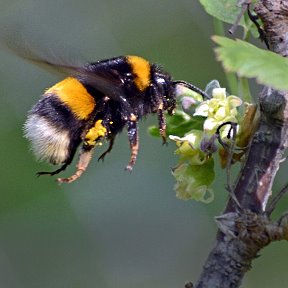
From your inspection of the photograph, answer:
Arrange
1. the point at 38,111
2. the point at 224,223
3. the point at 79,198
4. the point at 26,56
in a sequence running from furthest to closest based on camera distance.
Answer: the point at 79,198, the point at 38,111, the point at 26,56, the point at 224,223

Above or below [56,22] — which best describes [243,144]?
below

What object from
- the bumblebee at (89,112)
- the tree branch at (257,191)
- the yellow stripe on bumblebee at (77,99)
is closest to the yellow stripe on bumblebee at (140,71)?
the bumblebee at (89,112)

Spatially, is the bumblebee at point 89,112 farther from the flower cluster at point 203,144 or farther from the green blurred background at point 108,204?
the green blurred background at point 108,204

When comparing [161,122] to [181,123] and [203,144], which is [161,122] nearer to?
[181,123]

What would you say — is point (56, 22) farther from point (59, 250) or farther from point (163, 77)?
point (163, 77)

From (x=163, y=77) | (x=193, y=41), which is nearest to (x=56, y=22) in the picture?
(x=193, y=41)
